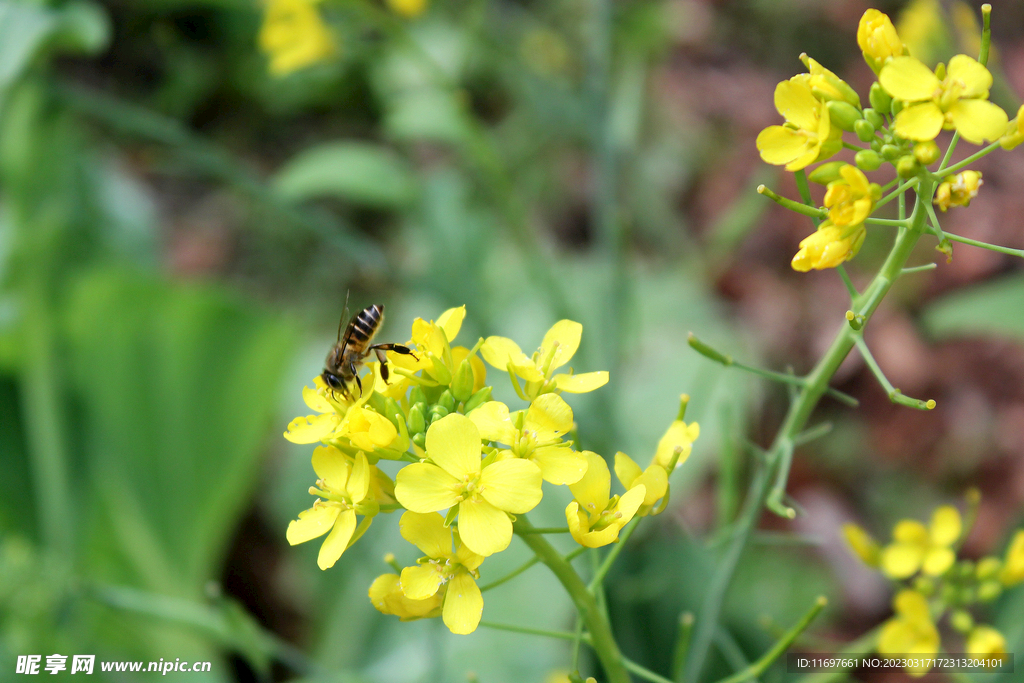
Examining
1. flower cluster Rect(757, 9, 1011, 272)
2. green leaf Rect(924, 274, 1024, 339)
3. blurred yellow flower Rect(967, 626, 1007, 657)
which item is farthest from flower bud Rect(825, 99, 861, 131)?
green leaf Rect(924, 274, 1024, 339)

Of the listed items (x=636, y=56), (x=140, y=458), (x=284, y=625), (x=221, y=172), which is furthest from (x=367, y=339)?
(x=636, y=56)

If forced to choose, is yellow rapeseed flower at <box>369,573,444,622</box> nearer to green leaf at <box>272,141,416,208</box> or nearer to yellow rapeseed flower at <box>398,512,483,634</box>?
yellow rapeseed flower at <box>398,512,483,634</box>

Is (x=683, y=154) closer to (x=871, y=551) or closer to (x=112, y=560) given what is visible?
(x=871, y=551)

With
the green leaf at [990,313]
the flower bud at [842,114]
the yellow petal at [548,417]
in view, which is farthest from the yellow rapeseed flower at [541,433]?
the green leaf at [990,313]

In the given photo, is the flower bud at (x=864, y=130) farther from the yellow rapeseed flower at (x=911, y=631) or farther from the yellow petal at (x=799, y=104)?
the yellow rapeseed flower at (x=911, y=631)

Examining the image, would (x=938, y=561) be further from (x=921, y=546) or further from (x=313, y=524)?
(x=313, y=524)

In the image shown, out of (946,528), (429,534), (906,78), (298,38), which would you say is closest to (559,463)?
(429,534)
